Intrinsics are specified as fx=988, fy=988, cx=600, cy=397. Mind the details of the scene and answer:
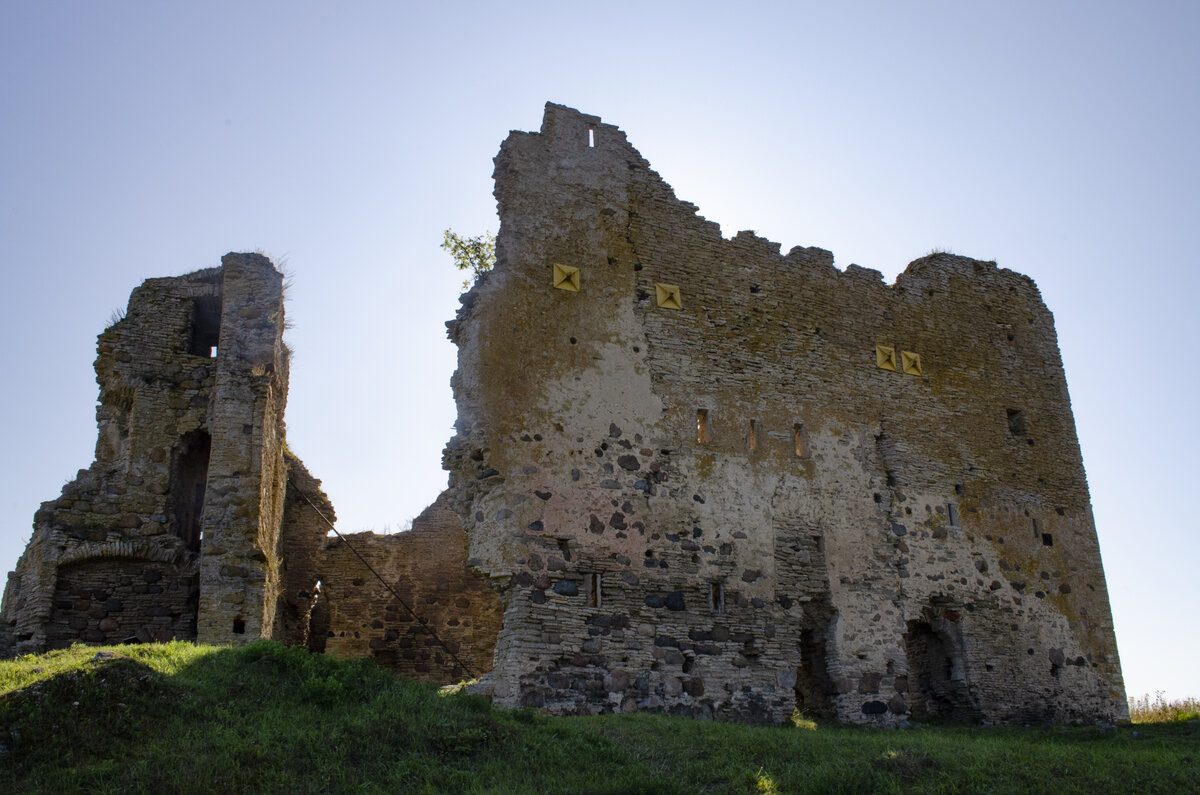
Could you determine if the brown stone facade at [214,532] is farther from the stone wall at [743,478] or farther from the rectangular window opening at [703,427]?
the rectangular window opening at [703,427]

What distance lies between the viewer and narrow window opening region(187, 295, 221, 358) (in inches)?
601

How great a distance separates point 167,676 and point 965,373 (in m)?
11.5

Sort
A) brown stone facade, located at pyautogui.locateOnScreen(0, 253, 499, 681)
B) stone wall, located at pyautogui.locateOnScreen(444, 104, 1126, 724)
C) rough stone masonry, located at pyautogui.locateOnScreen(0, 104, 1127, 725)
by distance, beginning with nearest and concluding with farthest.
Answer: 1. stone wall, located at pyautogui.locateOnScreen(444, 104, 1126, 724)
2. rough stone masonry, located at pyautogui.locateOnScreen(0, 104, 1127, 725)
3. brown stone facade, located at pyautogui.locateOnScreen(0, 253, 499, 681)

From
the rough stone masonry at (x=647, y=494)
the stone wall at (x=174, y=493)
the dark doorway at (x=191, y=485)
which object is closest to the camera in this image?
the rough stone masonry at (x=647, y=494)

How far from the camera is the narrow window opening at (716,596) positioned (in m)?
11.2

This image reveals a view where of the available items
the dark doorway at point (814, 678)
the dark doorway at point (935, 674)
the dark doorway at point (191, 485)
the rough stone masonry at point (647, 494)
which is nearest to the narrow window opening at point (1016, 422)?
the rough stone masonry at point (647, 494)

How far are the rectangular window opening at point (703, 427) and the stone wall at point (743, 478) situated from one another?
0.03 meters

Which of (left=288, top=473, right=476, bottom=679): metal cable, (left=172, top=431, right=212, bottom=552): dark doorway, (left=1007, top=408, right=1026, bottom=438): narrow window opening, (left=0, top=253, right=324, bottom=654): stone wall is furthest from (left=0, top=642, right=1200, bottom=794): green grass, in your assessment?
(left=1007, top=408, right=1026, bottom=438): narrow window opening

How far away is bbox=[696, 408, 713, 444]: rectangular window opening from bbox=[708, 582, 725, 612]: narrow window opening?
5.59 feet

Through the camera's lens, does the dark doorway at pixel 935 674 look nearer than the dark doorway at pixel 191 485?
Yes

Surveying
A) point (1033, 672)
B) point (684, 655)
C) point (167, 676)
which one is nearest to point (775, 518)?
point (684, 655)

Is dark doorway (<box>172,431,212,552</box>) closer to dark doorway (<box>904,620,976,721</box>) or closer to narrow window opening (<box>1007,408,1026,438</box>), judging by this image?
dark doorway (<box>904,620,976,721</box>)

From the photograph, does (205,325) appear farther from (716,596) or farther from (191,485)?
(716,596)

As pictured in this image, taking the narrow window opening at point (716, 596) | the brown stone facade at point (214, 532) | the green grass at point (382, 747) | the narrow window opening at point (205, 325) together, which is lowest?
the green grass at point (382, 747)
